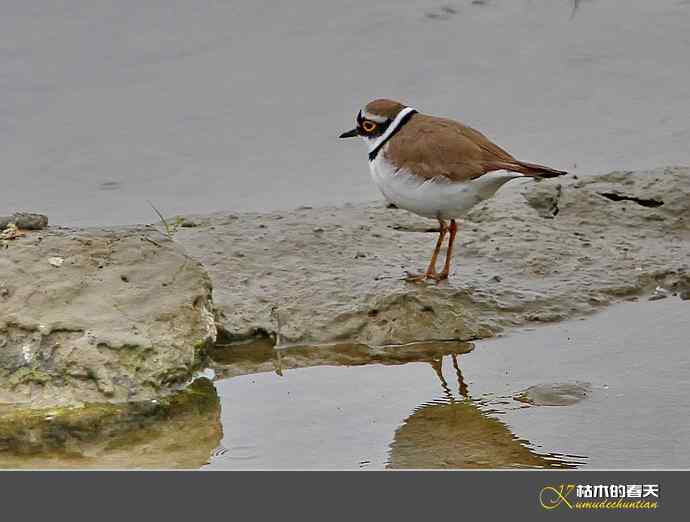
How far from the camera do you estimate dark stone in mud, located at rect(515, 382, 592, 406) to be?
18.0 ft

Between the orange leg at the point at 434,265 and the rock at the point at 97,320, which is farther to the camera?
the orange leg at the point at 434,265

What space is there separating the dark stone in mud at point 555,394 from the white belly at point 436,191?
4.55ft

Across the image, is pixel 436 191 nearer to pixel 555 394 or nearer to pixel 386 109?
pixel 386 109

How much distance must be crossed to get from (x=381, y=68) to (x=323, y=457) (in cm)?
568

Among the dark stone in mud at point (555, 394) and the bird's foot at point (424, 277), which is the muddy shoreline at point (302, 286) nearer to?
the bird's foot at point (424, 277)

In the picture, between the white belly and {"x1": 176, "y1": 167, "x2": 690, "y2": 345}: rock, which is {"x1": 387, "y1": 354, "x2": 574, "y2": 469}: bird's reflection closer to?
{"x1": 176, "y1": 167, "x2": 690, "y2": 345}: rock

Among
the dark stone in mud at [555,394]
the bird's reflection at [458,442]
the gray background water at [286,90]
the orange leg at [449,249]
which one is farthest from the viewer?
the gray background water at [286,90]

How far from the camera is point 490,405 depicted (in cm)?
550

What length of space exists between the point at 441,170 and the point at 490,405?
1727mm

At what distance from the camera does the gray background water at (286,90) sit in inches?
344

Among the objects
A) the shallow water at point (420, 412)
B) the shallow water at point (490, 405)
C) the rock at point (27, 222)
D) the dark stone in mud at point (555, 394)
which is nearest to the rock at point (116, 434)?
the shallow water at point (420, 412)

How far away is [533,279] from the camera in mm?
6910

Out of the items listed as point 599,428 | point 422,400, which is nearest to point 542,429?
point 599,428

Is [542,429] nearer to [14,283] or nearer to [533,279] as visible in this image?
[533,279]
